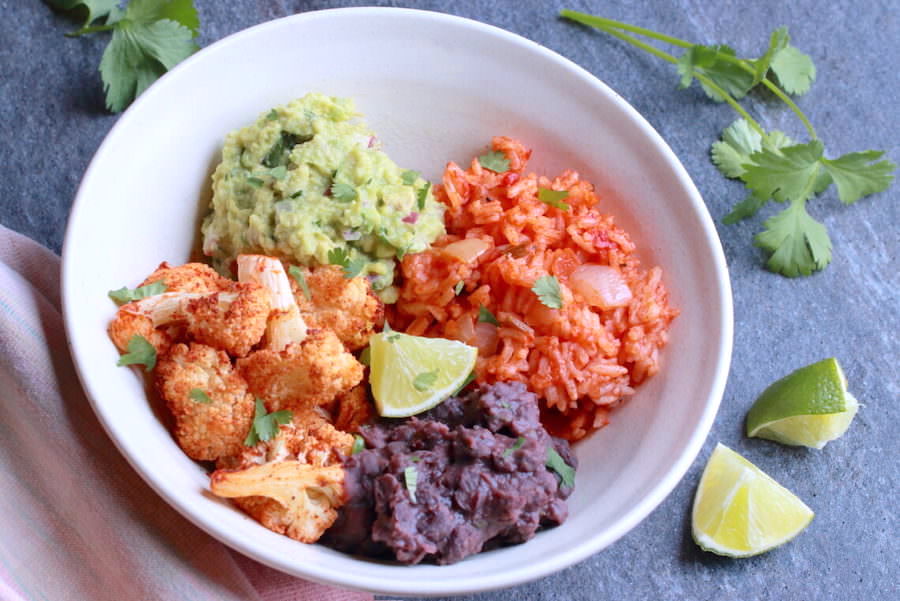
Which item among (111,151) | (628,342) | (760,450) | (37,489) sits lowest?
(760,450)

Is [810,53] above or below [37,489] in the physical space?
above

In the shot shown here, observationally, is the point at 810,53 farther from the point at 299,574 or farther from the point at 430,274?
the point at 299,574

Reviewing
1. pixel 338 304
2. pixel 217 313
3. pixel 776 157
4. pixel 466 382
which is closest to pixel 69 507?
pixel 217 313

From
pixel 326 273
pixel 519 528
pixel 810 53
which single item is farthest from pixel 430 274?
pixel 810 53

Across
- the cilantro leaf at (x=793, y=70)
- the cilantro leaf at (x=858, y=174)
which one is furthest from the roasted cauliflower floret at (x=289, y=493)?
the cilantro leaf at (x=793, y=70)

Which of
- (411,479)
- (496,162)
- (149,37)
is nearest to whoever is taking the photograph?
(411,479)

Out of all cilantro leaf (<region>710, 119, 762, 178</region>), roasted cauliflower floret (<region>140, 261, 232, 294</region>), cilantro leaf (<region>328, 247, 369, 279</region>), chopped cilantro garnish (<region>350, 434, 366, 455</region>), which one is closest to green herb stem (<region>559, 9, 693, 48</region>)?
cilantro leaf (<region>710, 119, 762, 178</region>)

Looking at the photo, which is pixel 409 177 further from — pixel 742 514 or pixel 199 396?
pixel 742 514

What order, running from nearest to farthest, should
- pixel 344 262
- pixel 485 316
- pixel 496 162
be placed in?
pixel 344 262 → pixel 485 316 → pixel 496 162
